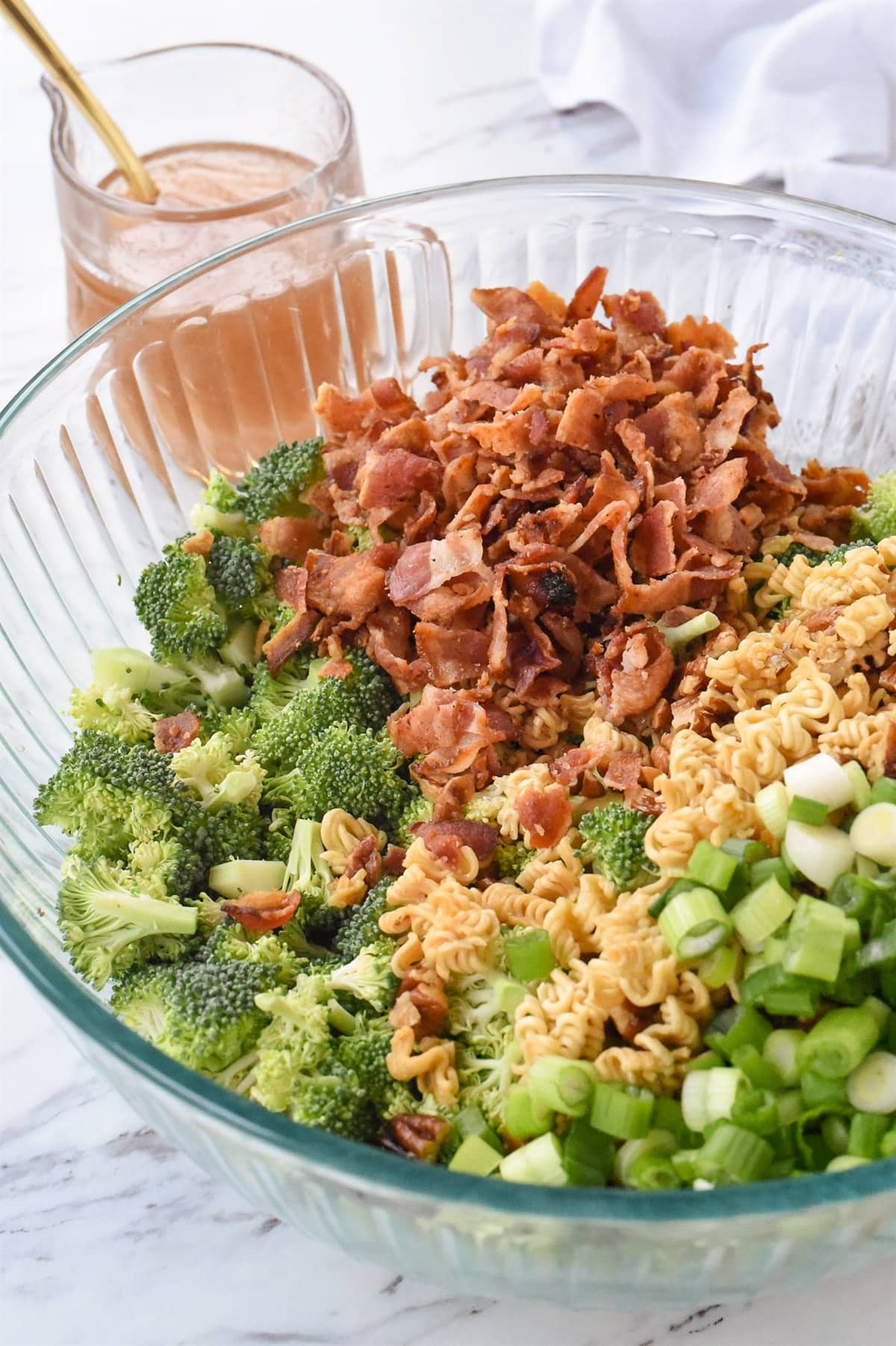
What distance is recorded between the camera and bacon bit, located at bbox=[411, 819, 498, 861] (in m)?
1.91

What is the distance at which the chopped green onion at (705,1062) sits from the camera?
1.60 m

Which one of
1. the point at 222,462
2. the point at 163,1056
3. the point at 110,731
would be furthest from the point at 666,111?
the point at 163,1056

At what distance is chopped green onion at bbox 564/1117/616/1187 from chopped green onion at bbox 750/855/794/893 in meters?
0.37

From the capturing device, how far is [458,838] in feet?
6.33

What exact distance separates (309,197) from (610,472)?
46.1 inches

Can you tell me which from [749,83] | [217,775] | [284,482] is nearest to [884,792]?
[217,775]

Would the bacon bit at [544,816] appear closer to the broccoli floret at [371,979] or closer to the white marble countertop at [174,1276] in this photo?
the broccoli floret at [371,979]

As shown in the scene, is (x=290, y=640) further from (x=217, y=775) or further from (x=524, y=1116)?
(x=524, y=1116)

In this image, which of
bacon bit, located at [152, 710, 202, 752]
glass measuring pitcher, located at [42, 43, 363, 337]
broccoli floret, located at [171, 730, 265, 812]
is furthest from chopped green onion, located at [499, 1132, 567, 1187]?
glass measuring pitcher, located at [42, 43, 363, 337]

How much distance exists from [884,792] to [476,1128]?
26.8 inches

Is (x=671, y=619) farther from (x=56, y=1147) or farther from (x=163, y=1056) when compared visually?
(x=56, y=1147)

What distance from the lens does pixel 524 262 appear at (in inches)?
112

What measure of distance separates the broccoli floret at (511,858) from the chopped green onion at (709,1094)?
1.45 ft

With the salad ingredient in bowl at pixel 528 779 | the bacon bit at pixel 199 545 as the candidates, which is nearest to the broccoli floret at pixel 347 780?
the salad ingredient in bowl at pixel 528 779
